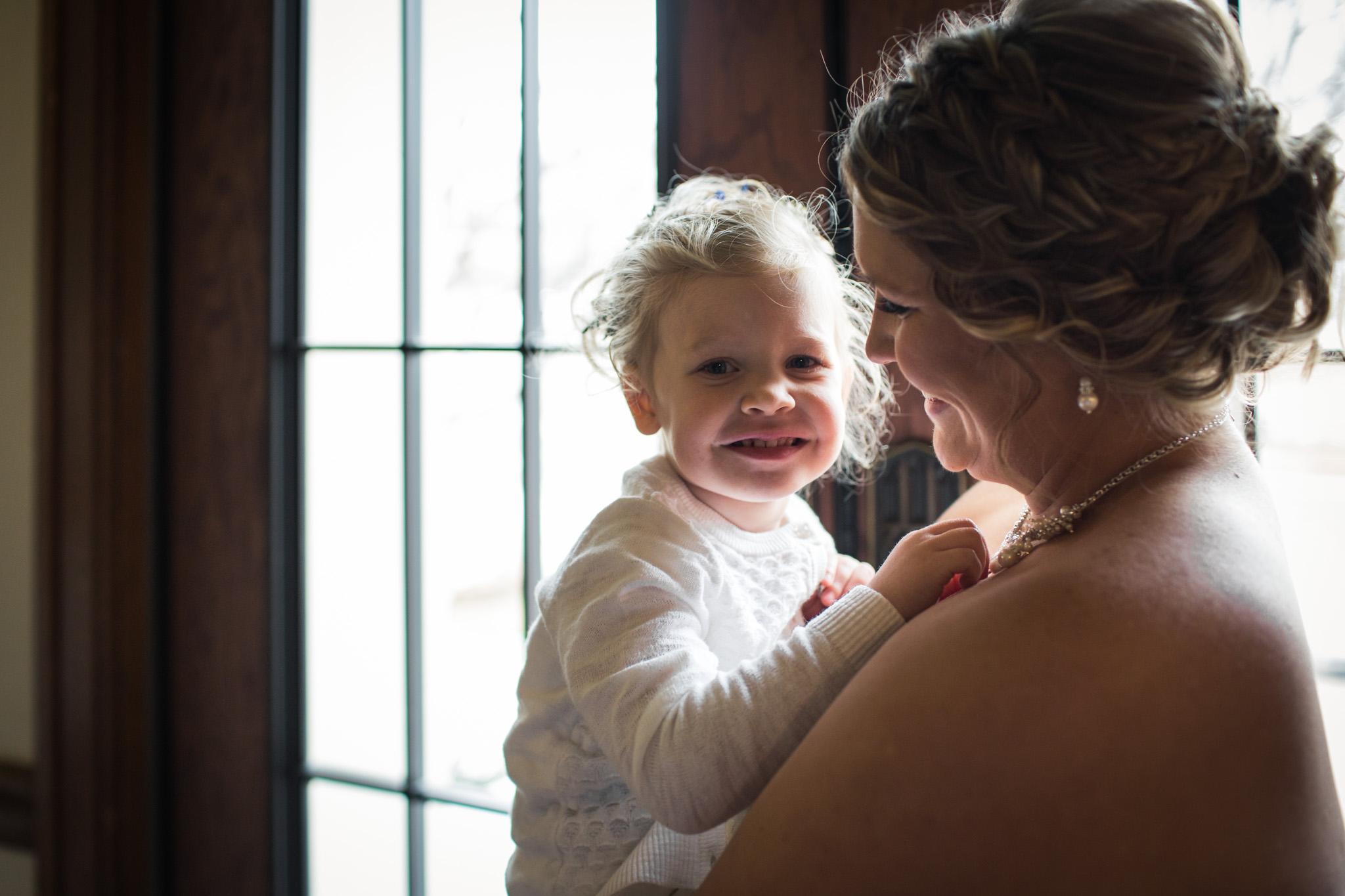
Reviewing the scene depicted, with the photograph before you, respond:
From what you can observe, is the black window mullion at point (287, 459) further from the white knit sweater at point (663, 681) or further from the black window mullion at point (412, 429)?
the white knit sweater at point (663, 681)

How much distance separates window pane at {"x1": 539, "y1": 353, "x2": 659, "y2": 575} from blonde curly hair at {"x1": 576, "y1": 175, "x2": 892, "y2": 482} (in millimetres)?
165

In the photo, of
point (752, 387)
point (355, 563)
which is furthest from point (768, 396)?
point (355, 563)

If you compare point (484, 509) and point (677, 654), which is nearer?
point (677, 654)

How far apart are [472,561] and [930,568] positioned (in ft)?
2.91

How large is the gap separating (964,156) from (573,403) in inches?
32.8

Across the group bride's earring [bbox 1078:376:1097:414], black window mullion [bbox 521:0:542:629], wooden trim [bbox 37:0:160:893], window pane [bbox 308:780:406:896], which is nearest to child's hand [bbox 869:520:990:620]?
bride's earring [bbox 1078:376:1097:414]

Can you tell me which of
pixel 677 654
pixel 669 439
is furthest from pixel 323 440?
pixel 677 654

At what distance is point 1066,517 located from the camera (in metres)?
0.75

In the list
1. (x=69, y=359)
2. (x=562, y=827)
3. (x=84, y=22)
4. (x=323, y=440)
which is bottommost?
(x=562, y=827)

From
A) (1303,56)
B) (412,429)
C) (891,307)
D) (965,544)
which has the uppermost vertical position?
(1303,56)

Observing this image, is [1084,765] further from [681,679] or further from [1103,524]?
[681,679]

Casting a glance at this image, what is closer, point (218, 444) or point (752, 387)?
point (752, 387)

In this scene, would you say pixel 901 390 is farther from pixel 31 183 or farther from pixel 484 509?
pixel 31 183

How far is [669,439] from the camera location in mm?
1040
